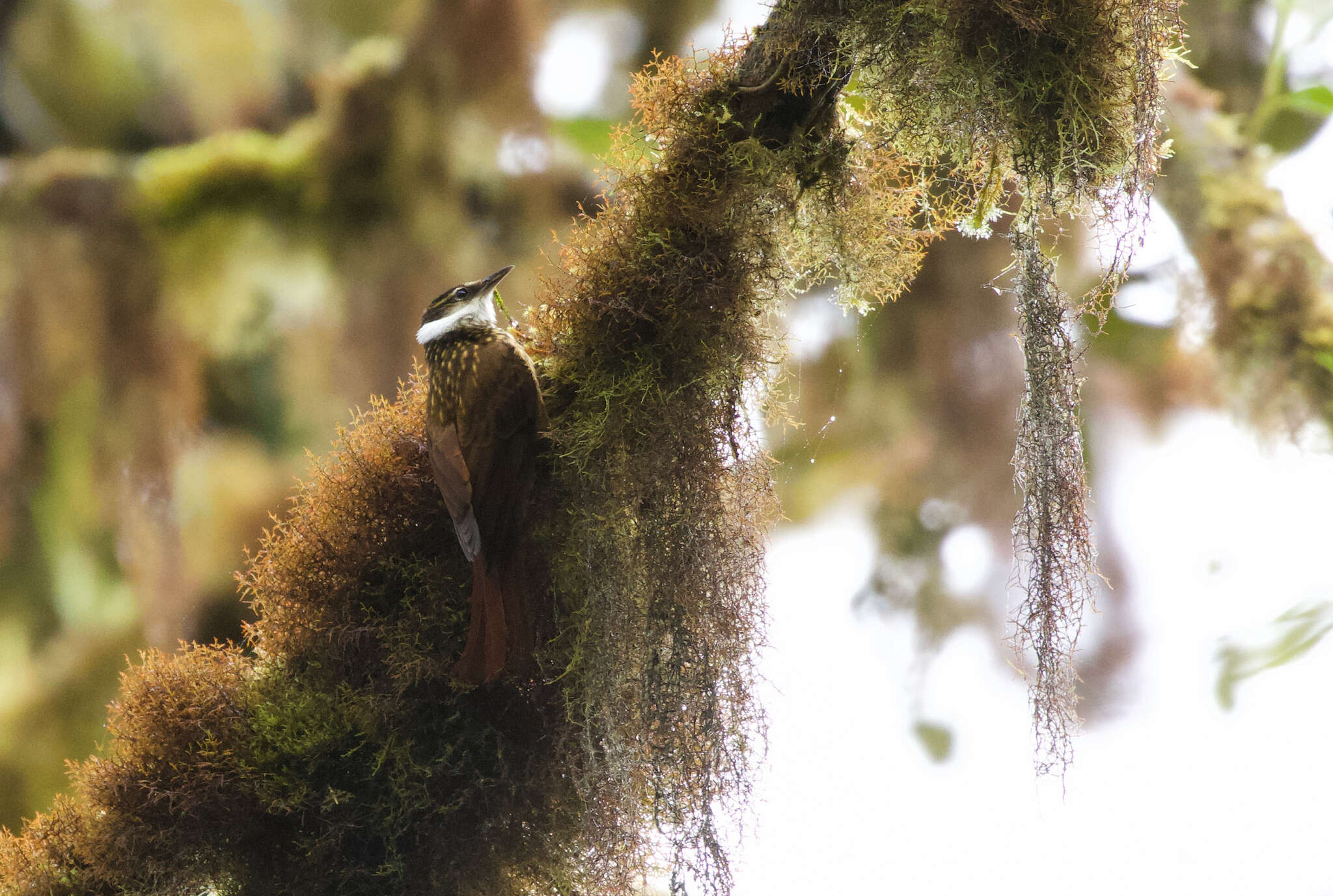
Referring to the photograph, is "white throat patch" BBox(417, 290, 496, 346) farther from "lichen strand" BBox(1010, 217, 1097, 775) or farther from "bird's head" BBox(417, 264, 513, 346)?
"lichen strand" BBox(1010, 217, 1097, 775)

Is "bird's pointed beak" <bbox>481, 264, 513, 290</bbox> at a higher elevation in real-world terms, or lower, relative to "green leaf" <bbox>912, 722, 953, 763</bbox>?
lower

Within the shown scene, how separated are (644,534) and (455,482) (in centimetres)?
24

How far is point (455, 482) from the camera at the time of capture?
1121mm

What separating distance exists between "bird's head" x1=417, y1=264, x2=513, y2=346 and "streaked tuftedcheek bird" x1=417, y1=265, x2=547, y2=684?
0.13 meters

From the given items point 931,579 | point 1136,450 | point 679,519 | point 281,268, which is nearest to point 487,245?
point 281,268

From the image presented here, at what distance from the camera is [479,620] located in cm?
111

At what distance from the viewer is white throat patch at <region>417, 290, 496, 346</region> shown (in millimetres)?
1304

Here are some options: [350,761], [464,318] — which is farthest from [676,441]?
[350,761]

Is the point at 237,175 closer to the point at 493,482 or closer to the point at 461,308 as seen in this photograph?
the point at 461,308

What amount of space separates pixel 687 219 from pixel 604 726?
638 millimetres

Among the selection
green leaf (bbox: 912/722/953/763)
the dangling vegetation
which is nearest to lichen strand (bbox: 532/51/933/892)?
the dangling vegetation

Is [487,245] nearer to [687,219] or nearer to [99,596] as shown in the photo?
[99,596]

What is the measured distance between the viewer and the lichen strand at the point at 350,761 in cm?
119

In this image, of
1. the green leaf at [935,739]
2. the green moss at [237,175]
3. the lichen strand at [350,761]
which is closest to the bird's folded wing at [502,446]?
the lichen strand at [350,761]
